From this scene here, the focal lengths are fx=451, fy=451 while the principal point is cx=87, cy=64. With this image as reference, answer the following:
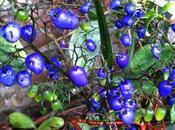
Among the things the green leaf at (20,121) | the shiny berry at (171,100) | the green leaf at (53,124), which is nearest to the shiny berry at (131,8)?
the shiny berry at (171,100)

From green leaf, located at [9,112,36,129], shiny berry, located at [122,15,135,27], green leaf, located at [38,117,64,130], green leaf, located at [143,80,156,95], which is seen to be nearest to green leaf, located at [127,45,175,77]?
green leaf, located at [143,80,156,95]

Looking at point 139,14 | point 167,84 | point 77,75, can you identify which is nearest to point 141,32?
point 139,14

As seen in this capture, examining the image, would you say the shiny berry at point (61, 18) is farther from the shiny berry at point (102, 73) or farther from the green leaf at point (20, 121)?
the green leaf at point (20, 121)

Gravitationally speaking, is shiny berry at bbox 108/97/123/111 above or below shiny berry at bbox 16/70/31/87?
below

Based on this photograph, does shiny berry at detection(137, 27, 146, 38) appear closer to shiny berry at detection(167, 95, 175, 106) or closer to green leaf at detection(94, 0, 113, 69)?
green leaf at detection(94, 0, 113, 69)

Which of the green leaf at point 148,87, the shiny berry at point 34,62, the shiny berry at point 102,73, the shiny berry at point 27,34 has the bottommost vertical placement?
the green leaf at point 148,87

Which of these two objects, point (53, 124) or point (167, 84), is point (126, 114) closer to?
point (167, 84)

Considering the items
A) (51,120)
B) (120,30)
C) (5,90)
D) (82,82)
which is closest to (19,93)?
(5,90)
